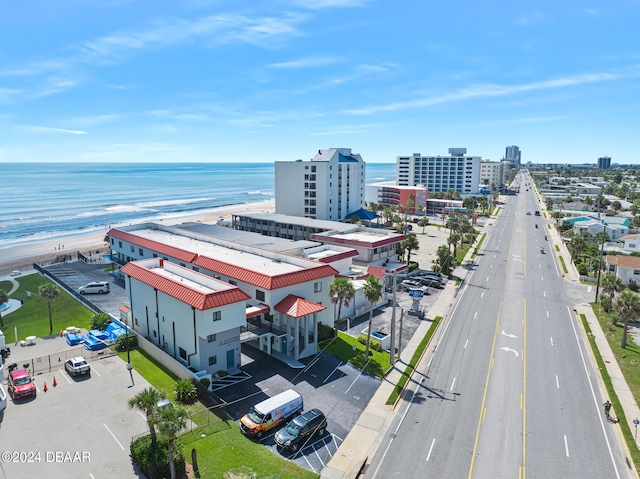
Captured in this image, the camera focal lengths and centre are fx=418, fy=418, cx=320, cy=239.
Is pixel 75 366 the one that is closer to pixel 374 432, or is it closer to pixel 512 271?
pixel 374 432

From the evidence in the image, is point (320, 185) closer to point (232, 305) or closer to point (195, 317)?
point (232, 305)

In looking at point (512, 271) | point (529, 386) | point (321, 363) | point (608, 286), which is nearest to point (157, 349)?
point (321, 363)

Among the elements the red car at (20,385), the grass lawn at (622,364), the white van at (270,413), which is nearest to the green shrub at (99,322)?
the red car at (20,385)

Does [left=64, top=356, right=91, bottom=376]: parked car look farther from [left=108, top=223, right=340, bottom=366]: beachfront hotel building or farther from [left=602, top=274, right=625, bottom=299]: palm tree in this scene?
[left=602, top=274, right=625, bottom=299]: palm tree

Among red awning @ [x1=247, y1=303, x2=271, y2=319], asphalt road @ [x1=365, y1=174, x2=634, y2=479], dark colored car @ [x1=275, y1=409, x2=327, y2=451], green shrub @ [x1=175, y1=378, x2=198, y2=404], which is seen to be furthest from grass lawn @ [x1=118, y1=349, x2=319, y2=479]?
red awning @ [x1=247, y1=303, x2=271, y2=319]

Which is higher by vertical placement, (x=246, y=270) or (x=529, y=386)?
(x=246, y=270)
